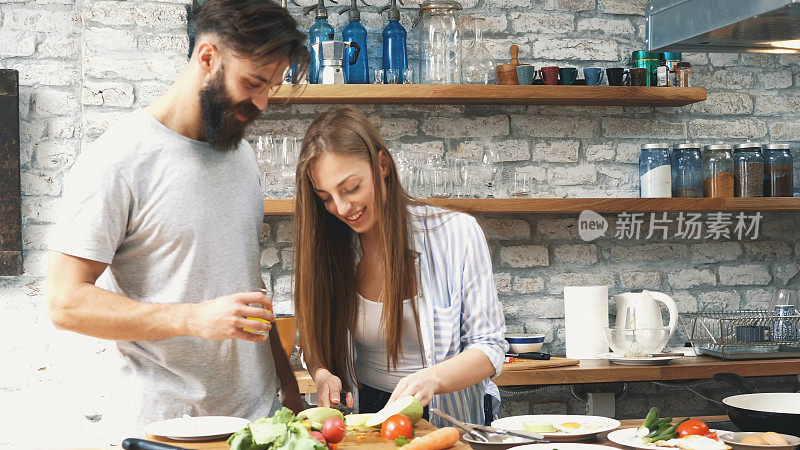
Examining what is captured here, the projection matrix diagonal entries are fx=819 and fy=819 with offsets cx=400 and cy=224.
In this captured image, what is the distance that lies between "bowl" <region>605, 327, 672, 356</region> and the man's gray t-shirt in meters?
1.75

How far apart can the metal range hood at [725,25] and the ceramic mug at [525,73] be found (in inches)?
72.3

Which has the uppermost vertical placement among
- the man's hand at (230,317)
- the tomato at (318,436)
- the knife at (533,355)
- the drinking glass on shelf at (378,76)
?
the drinking glass on shelf at (378,76)

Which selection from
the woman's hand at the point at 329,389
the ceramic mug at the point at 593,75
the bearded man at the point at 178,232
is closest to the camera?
the bearded man at the point at 178,232

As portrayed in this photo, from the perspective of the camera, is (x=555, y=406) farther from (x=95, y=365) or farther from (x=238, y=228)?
(x=238, y=228)

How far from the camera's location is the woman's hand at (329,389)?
1960 millimetres

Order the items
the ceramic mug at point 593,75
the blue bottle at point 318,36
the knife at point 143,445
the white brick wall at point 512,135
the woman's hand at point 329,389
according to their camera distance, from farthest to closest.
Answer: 1. the ceramic mug at point 593,75
2. the blue bottle at point 318,36
3. the white brick wall at point 512,135
4. the woman's hand at point 329,389
5. the knife at point 143,445

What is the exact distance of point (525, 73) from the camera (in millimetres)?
3686

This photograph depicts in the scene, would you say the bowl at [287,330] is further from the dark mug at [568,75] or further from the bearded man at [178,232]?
the dark mug at [568,75]

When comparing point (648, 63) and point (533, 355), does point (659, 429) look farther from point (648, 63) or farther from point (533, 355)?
point (648, 63)

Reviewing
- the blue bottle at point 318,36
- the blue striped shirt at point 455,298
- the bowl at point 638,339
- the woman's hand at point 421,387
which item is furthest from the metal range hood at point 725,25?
the blue bottle at point 318,36

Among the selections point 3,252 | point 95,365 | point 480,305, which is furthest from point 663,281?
point 3,252

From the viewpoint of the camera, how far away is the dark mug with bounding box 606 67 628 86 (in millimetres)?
3775

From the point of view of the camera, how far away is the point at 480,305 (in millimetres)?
2074

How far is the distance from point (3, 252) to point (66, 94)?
0.71 m
